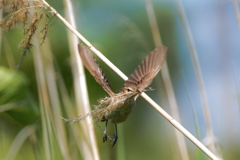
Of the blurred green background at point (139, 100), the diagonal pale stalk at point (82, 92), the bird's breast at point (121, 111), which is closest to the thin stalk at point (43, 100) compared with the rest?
the blurred green background at point (139, 100)

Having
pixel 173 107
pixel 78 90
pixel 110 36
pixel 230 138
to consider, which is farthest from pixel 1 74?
pixel 110 36

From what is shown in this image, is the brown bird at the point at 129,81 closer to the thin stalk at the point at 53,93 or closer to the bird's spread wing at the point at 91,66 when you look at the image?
the bird's spread wing at the point at 91,66

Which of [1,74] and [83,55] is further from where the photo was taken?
[1,74]

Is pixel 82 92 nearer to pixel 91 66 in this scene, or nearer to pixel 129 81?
pixel 91 66

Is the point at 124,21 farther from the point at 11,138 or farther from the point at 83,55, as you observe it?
the point at 11,138

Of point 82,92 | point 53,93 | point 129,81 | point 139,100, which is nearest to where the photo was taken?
point 129,81

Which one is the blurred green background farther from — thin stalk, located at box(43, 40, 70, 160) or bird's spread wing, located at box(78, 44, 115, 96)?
bird's spread wing, located at box(78, 44, 115, 96)

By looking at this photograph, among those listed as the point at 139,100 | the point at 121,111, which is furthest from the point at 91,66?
the point at 139,100

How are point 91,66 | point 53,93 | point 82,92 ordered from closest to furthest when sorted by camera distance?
1. point 91,66
2. point 82,92
3. point 53,93
